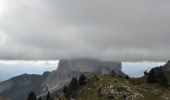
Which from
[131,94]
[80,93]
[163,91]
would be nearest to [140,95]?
[131,94]

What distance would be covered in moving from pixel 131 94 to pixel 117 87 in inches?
518

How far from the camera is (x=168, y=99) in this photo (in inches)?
7057

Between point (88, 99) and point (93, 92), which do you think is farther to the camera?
point (93, 92)

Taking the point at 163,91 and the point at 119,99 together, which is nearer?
the point at 119,99

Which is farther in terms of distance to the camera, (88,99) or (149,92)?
(149,92)

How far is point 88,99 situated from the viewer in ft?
597

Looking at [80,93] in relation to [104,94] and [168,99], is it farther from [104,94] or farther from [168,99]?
[168,99]

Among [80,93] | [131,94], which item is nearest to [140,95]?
[131,94]

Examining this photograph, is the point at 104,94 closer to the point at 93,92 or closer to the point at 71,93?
the point at 93,92

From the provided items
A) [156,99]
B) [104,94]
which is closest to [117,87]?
[104,94]

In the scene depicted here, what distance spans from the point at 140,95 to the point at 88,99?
1231 inches

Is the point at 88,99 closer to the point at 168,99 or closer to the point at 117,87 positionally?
the point at 117,87

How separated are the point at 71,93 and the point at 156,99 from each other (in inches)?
2093

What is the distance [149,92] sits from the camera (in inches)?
7623
